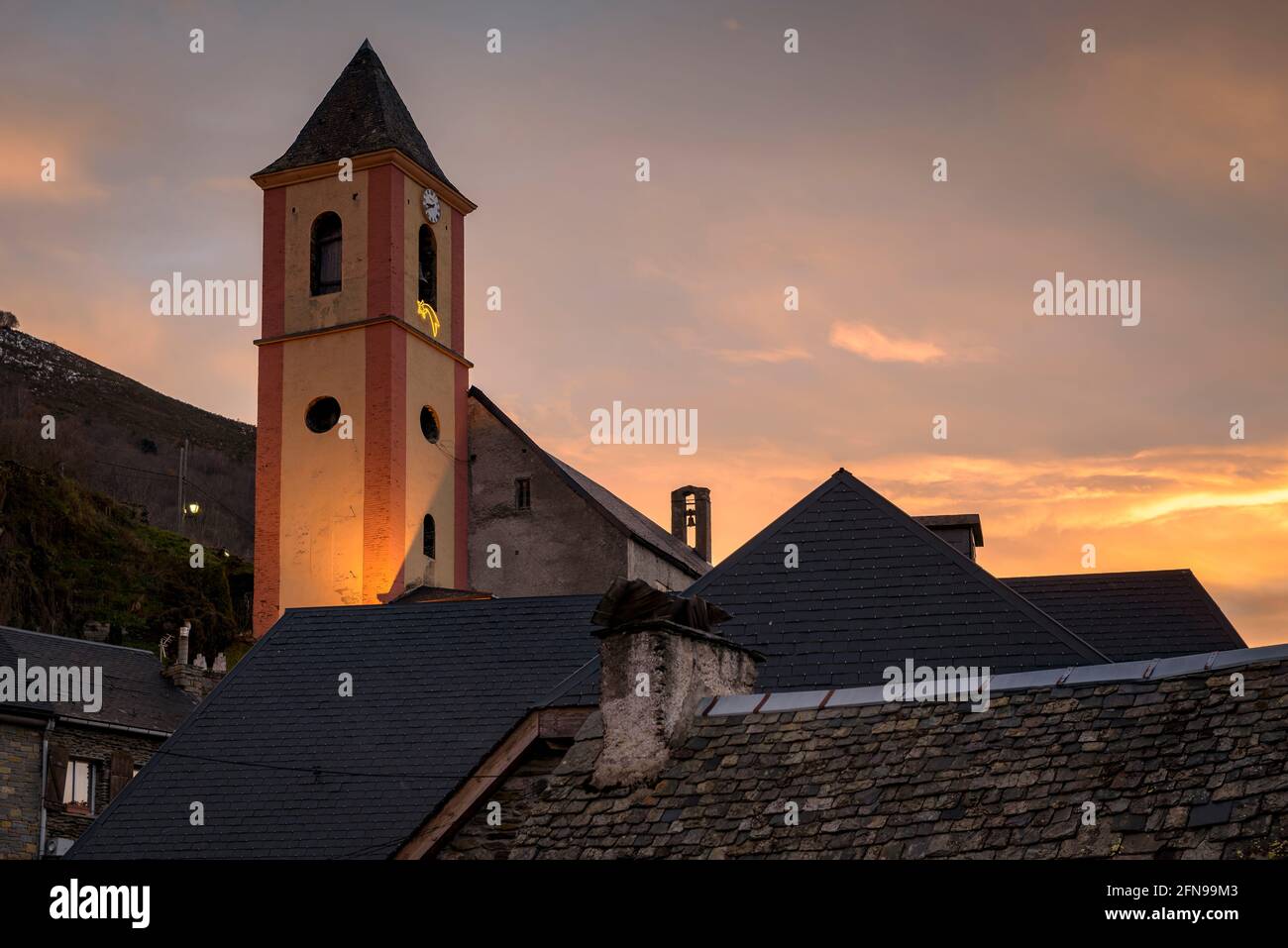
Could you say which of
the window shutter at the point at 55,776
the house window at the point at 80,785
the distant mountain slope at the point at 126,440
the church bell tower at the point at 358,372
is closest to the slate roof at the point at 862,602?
the window shutter at the point at 55,776

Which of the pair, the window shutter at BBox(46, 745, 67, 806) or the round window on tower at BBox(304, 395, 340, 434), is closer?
the window shutter at BBox(46, 745, 67, 806)

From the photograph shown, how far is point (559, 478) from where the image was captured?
3972cm

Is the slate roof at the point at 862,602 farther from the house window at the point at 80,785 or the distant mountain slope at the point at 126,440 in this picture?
the distant mountain slope at the point at 126,440

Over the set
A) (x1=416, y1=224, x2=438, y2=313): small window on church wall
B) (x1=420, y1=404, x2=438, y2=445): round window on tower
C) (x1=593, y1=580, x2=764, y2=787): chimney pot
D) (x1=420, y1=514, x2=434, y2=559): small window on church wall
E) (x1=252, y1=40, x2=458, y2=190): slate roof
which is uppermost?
(x1=252, y1=40, x2=458, y2=190): slate roof

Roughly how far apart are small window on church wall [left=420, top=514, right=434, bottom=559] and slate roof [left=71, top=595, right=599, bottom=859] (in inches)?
738

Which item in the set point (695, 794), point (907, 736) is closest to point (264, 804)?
point (695, 794)

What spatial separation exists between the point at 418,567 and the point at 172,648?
14.6m

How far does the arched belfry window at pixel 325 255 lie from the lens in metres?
41.1

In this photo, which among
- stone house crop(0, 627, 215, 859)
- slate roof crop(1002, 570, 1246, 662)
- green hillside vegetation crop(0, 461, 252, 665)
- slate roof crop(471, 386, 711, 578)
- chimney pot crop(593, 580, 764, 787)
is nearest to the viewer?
chimney pot crop(593, 580, 764, 787)

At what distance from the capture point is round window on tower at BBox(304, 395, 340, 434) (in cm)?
4019

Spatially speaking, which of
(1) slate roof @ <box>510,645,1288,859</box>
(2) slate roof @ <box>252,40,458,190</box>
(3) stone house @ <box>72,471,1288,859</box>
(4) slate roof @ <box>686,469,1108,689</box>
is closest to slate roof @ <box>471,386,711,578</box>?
(2) slate roof @ <box>252,40,458,190</box>

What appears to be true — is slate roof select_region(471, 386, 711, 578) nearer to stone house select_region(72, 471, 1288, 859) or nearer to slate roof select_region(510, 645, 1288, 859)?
stone house select_region(72, 471, 1288, 859)

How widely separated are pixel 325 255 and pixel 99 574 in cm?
2460

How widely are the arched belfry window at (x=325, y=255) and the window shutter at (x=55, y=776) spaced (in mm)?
12999
